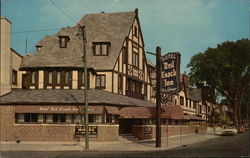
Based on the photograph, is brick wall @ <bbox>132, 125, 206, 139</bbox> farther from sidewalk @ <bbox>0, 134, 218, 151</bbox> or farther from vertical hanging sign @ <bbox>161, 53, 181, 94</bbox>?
vertical hanging sign @ <bbox>161, 53, 181, 94</bbox>

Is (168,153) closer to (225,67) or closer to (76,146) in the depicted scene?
(76,146)

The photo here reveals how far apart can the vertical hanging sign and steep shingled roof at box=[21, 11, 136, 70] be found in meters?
10.8

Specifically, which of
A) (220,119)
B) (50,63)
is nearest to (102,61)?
(50,63)

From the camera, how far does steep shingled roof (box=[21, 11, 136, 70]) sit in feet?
126

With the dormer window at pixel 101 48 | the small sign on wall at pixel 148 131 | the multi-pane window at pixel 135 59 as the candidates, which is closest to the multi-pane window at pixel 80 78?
the dormer window at pixel 101 48

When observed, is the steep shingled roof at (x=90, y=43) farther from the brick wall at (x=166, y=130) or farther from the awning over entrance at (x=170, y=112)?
the awning over entrance at (x=170, y=112)

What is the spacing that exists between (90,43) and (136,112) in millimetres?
12274

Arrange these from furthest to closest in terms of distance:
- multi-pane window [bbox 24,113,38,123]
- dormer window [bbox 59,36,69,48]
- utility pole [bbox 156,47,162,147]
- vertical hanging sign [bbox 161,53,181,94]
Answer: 1. dormer window [bbox 59,36,69,48]
2. multi-pane window [bbox 24,113,38,123]
3. vertical hanging sign [bbox 161,53,181,94]
4. utility pole [bbox 156,47,162,147]

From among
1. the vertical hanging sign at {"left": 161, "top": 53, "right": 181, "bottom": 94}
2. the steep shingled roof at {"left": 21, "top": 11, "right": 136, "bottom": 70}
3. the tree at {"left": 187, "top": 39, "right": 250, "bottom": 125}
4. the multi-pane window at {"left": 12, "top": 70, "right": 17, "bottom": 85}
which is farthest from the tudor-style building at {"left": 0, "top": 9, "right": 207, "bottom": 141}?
the tree at {"left": 187, "top": 39, "right": 250, "bottom": 125}

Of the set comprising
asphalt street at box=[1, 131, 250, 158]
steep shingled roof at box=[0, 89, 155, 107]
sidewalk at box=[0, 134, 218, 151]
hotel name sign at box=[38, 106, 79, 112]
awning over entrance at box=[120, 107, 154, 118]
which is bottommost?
sidewalk at box=[0, 134, 218, 151]

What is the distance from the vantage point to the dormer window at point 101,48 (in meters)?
40.4

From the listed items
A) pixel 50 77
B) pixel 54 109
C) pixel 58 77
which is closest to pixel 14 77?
pixel 50 77

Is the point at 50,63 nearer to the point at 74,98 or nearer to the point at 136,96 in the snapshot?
the point at 74,98

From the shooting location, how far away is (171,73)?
2822 cm
